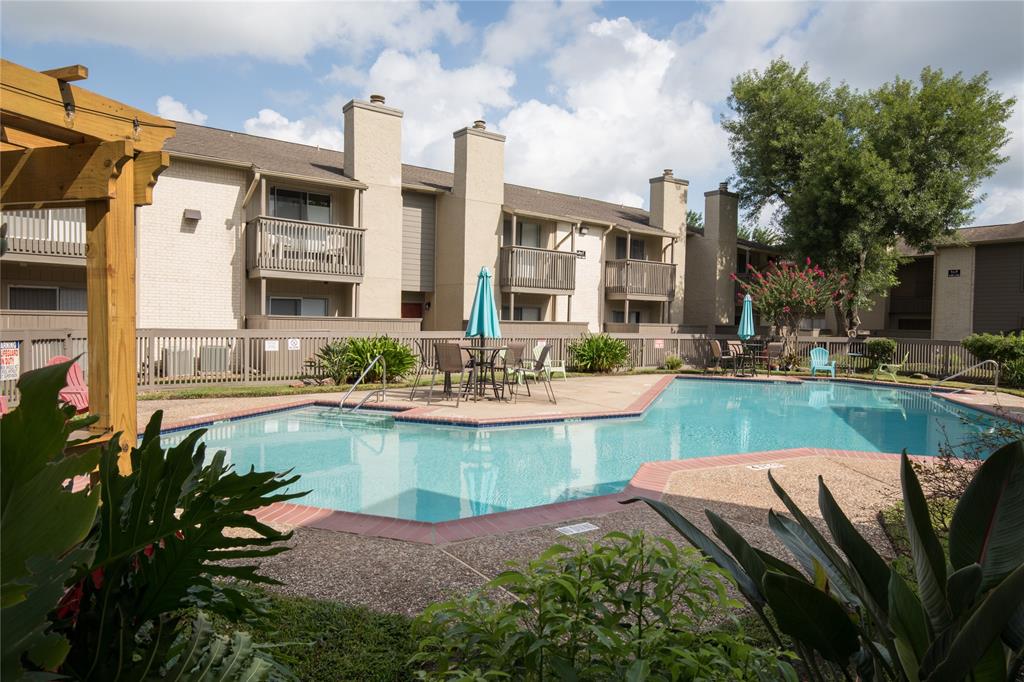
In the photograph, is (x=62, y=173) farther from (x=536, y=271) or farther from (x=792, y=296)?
(x=792, y=296)

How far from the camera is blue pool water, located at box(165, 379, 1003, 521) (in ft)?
24.9

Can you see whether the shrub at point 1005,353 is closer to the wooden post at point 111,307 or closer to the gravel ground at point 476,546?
the gravel ground at point 476,546

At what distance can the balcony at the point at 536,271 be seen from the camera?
70.9 ft

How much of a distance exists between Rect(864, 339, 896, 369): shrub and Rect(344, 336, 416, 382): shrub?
614 inches

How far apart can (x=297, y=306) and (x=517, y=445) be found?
37.0ft

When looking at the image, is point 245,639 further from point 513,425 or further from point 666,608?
point 513,425

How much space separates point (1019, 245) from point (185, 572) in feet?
109

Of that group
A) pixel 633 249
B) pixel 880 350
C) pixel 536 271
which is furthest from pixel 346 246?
pixel 880 350

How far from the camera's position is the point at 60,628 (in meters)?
1.22

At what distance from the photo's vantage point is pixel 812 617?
138cm

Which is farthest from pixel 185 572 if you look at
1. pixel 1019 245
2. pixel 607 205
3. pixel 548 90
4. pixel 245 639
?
pixel 1019 245

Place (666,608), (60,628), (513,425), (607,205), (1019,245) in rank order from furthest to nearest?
(607,205) → (1019,245) → (513,425) → (666,608) → (60,628)

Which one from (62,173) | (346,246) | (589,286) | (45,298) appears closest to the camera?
(62,173)

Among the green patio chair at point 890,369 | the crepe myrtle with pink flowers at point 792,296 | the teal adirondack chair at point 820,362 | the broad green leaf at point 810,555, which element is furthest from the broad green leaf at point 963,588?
the crepe myrtle with pink flowers at point 792,296
